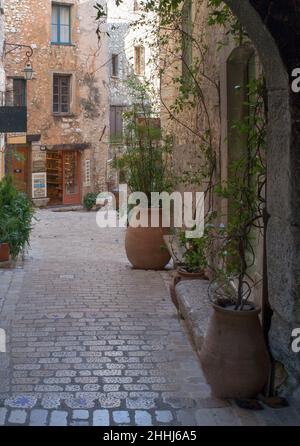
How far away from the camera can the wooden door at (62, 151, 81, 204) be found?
2473 centimetres

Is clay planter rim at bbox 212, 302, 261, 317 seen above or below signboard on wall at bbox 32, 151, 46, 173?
below

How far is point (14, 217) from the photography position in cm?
909

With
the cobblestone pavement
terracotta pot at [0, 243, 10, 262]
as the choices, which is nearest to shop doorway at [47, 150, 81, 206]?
terracotta pot at [0, 243, 10, 262]

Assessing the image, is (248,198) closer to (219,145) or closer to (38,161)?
(219,145)

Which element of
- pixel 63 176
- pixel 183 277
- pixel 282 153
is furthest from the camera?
pixel 63 176

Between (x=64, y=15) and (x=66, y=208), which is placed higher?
(x=64, y=15)

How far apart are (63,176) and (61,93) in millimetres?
3214

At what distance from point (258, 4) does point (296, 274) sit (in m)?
1.40

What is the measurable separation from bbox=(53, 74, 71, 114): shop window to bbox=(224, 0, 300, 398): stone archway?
21298 mm

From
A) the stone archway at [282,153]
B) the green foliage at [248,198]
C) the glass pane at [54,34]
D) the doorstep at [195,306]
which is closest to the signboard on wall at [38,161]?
the glass pane at [54,34]

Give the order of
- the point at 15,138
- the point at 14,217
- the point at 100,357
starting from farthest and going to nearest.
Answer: the point at 15,138
the point at 14,217
the point at 100,357

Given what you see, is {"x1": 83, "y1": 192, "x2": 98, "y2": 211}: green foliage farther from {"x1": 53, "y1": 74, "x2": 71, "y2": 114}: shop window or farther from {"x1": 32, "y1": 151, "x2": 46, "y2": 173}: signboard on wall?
{"x1": 53, "y1": 74, "x2": 71, "y2": 114}: shop window

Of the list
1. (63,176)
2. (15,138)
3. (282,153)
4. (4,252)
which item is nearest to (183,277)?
(282,153)

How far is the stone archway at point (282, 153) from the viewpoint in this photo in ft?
10.4
